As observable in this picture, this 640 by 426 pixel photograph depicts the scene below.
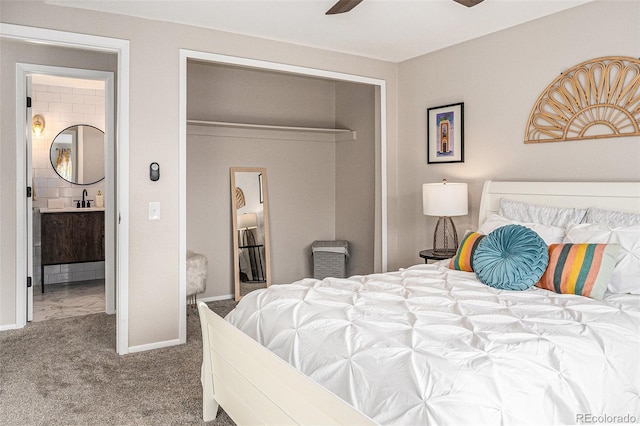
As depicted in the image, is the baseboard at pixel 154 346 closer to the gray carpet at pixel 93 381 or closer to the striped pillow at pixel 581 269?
the gray carpet at pixel 93 381

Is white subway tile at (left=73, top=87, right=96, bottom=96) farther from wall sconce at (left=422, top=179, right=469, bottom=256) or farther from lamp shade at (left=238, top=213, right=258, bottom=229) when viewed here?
wall sconce at (left=422, top=179, right=469, bottom=256)

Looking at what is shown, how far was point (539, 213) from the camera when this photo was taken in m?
3.39

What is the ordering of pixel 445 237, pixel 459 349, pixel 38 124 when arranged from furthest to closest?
pixel 38 124
pixel 445 237
pixel 459 349

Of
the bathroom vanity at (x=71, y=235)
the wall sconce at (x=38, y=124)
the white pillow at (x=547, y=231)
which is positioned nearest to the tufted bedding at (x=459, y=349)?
the white pillow at (x=547, y=231)

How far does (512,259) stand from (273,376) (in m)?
1.60

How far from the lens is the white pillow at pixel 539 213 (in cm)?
319

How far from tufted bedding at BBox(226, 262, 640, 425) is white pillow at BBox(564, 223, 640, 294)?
11 centimetres

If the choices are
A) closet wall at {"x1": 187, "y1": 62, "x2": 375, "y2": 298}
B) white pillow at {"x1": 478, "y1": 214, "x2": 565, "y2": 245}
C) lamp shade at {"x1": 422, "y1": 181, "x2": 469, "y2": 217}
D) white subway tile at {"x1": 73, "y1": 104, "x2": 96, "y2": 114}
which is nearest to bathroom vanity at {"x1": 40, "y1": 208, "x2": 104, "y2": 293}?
white subway tile at {"x1": 73, "y1": 104, "x2": 96, "y2": 114}

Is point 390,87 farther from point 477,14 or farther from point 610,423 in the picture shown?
point 610,423

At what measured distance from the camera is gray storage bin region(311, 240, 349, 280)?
5617 mm

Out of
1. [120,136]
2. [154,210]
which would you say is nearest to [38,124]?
[120,136]

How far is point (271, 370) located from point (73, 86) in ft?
19.0

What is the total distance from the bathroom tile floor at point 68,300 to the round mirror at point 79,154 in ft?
4.48

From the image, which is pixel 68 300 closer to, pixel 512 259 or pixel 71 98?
pixel 71 98
